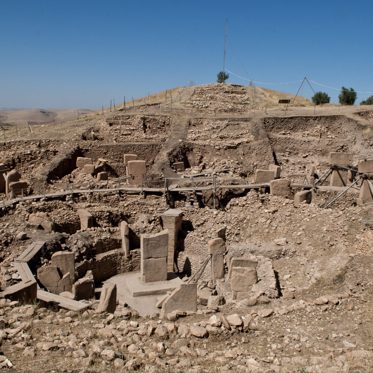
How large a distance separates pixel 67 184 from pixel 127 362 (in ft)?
46.7

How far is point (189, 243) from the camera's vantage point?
14.9 m

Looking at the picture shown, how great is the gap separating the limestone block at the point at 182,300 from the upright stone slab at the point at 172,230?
4.54m

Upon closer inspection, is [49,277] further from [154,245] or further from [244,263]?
[244,263]

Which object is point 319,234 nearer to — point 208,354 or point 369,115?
point 208,354

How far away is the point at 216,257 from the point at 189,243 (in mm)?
2277

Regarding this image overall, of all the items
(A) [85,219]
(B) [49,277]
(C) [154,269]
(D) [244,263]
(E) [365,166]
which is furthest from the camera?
(E) [365,166]

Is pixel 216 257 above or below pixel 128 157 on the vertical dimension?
below

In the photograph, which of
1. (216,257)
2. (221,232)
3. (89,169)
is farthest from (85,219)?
(89,169)

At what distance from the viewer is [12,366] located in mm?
5645

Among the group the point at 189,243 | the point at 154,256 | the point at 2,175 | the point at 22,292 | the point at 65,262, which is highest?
the point at 2,175

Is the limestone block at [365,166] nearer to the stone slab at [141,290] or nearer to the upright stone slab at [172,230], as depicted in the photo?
the upright stone slab at [172,230]

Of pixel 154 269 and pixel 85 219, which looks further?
pixel 85 219

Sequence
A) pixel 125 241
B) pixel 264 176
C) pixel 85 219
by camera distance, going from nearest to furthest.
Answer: pixel 125 241 < pixel 85 219 < pixel 264 176

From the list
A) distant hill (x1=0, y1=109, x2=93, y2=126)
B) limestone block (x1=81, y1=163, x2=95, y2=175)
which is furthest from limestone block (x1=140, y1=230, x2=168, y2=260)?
distant hill (x1=0, y1=109, x2=93, y2=126)
